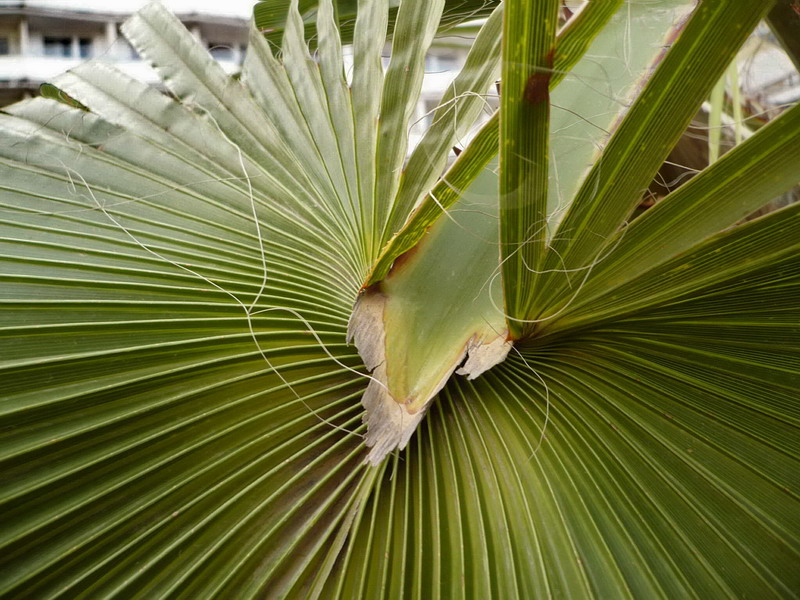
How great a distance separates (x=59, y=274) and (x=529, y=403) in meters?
0.50

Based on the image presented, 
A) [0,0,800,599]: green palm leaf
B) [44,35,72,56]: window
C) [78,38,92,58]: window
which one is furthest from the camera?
[78,38,92,58]: window

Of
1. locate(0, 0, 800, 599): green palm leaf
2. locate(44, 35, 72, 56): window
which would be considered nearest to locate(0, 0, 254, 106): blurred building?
locate(44, 35, 72, 56): window

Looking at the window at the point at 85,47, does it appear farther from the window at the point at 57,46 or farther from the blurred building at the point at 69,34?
the window at the point at 57,46

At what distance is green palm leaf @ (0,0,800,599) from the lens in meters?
0.44

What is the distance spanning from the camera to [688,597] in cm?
47

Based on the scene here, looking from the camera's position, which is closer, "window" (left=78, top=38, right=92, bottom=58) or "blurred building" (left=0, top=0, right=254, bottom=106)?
"blurred building" (left=0, top=0, right=254, bottom=106)

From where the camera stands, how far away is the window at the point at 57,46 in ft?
29.8

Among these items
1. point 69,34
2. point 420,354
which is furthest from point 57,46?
point 420,354

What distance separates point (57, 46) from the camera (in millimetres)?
9234

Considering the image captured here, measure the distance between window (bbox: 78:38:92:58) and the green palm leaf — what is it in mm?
10630

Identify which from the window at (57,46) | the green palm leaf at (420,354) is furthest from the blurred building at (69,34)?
the green palm leaf at (420,354)

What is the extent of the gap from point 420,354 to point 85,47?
11244 millimetres

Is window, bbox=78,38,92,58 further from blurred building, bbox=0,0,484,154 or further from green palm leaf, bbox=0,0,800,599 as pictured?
green palm leaf, bbox=0,0,800,599

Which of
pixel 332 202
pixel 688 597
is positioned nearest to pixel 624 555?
pixel 688 597
